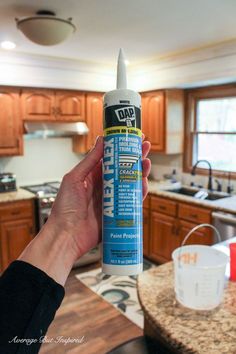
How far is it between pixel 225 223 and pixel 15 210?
2.11 metres

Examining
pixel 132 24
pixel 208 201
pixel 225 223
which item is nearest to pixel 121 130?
pixel 132 24

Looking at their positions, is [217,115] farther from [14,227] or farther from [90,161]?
[90,161]

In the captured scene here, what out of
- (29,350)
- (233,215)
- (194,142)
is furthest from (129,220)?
(194,142)

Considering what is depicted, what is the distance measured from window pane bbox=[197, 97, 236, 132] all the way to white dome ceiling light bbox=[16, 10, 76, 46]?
6.70ft

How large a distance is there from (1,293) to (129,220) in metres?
0.33

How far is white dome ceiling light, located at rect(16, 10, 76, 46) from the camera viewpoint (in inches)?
83.4

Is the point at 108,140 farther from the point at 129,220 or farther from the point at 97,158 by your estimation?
the point at 129,220

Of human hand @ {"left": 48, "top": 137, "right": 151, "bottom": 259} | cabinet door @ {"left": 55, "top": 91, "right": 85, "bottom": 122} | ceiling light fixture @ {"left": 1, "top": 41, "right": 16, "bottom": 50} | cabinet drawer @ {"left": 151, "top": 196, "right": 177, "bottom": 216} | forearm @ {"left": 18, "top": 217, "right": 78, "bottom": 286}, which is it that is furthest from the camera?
cabinet door @ {"left": 55, "top": 91, "right": 85, "bottom": 122}

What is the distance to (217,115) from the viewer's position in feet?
12.1

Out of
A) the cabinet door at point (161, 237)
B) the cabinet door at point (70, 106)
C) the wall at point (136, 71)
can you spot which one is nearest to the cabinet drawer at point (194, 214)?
the cabinet door at point (161, 237)

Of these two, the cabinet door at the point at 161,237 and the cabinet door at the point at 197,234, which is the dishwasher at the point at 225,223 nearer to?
the cabinet door at the point at 197,234

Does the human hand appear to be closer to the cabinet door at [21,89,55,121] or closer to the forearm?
the forearm

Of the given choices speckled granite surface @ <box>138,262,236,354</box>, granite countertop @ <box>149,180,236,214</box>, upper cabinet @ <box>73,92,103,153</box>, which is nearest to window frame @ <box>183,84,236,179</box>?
granite countertop @ <box>149,180,236,214</box>

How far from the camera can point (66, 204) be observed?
0.91 m
